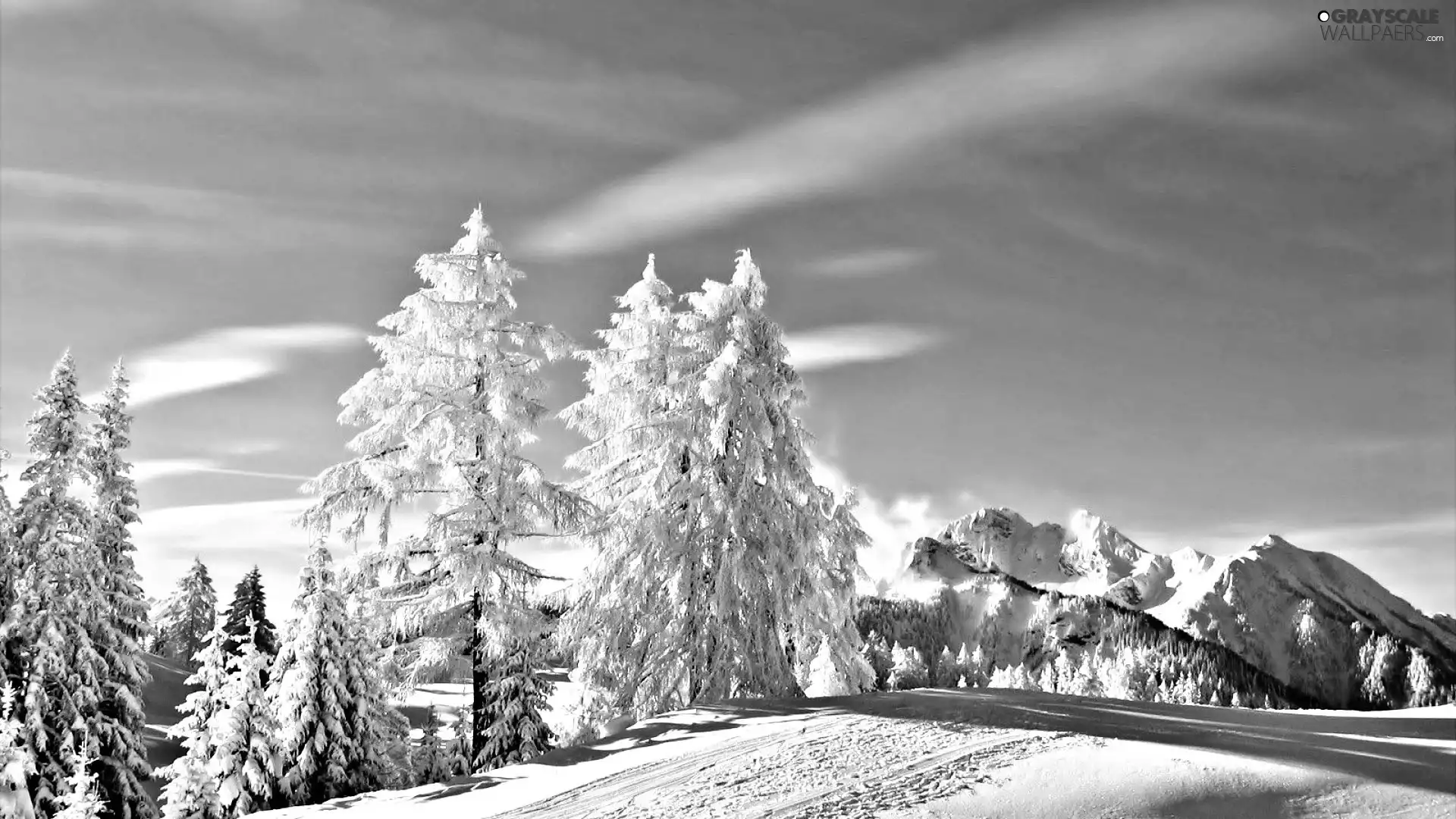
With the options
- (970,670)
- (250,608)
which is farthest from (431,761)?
(970,670)

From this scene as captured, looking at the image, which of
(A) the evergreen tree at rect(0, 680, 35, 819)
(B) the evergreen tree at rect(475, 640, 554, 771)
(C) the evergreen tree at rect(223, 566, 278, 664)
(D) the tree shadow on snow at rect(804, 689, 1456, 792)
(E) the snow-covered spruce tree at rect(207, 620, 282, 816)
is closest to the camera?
(D) the tree shadow on snow at rect(804, 689, 1456, 792)

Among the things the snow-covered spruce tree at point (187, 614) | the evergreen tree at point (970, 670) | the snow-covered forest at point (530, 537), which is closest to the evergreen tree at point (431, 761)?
the snow-covered forest at point (530, 537)

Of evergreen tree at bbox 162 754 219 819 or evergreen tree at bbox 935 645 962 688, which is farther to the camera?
evergreen tree at bbox 935 645 962 688

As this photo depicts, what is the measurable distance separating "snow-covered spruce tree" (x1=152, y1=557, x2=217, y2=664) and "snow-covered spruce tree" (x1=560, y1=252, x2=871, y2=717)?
5514 centimetres

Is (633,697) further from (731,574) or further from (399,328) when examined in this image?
(399,328)

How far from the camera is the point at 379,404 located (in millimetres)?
19703

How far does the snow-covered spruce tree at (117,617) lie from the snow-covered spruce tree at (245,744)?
5.96m

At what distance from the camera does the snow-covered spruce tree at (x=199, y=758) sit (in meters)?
23.9

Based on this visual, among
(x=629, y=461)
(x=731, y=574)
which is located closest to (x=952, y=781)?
(x=731, y=574)

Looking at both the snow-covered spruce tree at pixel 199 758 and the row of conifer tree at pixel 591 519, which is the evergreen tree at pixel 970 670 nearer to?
the snow-covered spruce tree at pixel 199 758

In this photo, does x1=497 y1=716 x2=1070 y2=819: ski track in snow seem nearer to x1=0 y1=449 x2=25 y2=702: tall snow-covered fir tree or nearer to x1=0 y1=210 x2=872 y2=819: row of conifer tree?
x1=0 y1=210 x2=872 y2=819: row of conifer tree

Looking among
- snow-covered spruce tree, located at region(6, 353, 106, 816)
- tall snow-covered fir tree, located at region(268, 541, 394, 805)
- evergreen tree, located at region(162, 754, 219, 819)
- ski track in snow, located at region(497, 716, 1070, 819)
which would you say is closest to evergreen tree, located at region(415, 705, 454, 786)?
tall snow-covered fir tree, located at region(268, 541, 394, 805)

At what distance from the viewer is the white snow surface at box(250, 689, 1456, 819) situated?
9.46 m

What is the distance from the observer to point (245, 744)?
82.4 ft
